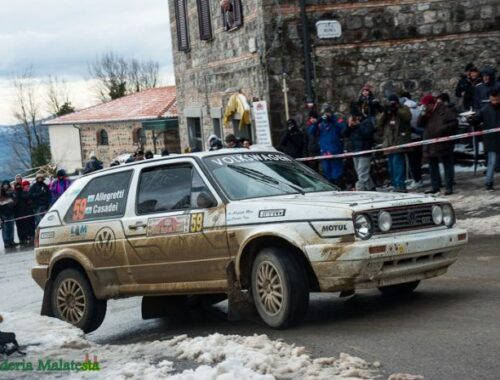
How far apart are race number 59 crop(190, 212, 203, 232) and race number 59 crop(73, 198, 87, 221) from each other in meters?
1.68

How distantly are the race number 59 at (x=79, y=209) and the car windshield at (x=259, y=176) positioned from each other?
1.66 m

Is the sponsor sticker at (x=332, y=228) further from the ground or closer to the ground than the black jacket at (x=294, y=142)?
closer to the ground

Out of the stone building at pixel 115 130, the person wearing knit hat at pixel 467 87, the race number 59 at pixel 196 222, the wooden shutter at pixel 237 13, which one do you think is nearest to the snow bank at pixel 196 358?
the race number 59 at pixel 196 222

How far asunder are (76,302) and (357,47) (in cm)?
1196

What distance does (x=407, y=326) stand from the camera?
7.34 metres

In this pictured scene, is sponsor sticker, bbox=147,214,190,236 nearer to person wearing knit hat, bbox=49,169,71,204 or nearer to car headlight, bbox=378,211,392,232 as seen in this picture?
car headlight, bbox=378,211,392,232

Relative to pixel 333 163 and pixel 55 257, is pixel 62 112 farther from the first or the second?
pixel 55 257

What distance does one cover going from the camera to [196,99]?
26.2 meters

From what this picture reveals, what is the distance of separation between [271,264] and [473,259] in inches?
157

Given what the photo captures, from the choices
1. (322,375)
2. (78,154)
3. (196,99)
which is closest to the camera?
(322,375)

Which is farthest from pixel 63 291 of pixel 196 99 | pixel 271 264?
pixel 196 99

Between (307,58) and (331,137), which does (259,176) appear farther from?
(307,58)

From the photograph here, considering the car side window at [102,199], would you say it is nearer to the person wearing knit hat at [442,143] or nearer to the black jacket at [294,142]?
the person wearing knit hat at [442,143]

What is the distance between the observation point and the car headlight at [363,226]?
24.2 feet
